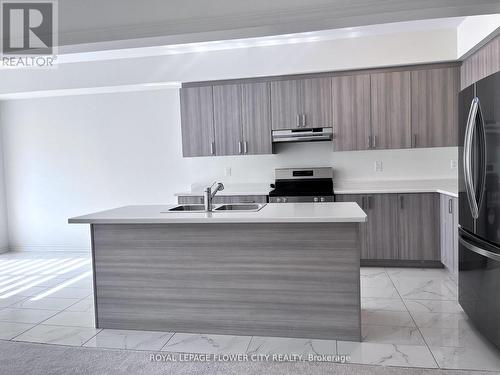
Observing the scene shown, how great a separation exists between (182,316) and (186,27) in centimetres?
201

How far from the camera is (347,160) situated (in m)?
4.95

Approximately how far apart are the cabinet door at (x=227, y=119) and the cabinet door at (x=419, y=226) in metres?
2.03

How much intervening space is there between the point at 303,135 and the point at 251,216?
2.27 meters

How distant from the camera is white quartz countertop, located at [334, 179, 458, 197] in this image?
14.0 ft

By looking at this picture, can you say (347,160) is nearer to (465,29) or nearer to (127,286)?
(465,29)

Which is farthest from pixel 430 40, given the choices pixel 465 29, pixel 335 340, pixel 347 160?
pixel 335 340

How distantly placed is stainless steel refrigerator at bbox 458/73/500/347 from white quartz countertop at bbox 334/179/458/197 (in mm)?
1409

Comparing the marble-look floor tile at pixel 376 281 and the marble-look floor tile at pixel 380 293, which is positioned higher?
the marble-look floor tile at pixel 376 281

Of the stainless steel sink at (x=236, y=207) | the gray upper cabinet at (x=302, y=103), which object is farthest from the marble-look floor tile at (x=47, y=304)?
the gray upper cabinet at (x=302, y=103)

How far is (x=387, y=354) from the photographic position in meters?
2.48

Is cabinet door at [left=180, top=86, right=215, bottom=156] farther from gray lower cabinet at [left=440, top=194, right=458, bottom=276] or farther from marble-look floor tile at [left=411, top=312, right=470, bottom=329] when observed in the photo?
marble-look floor tile at [left=411, top=312, right=470, bottom=329]

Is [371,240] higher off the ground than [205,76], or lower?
lower

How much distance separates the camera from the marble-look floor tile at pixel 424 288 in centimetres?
347

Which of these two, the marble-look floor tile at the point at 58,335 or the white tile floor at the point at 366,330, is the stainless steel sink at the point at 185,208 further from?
the marble-look floor tile at the point at 58,335
